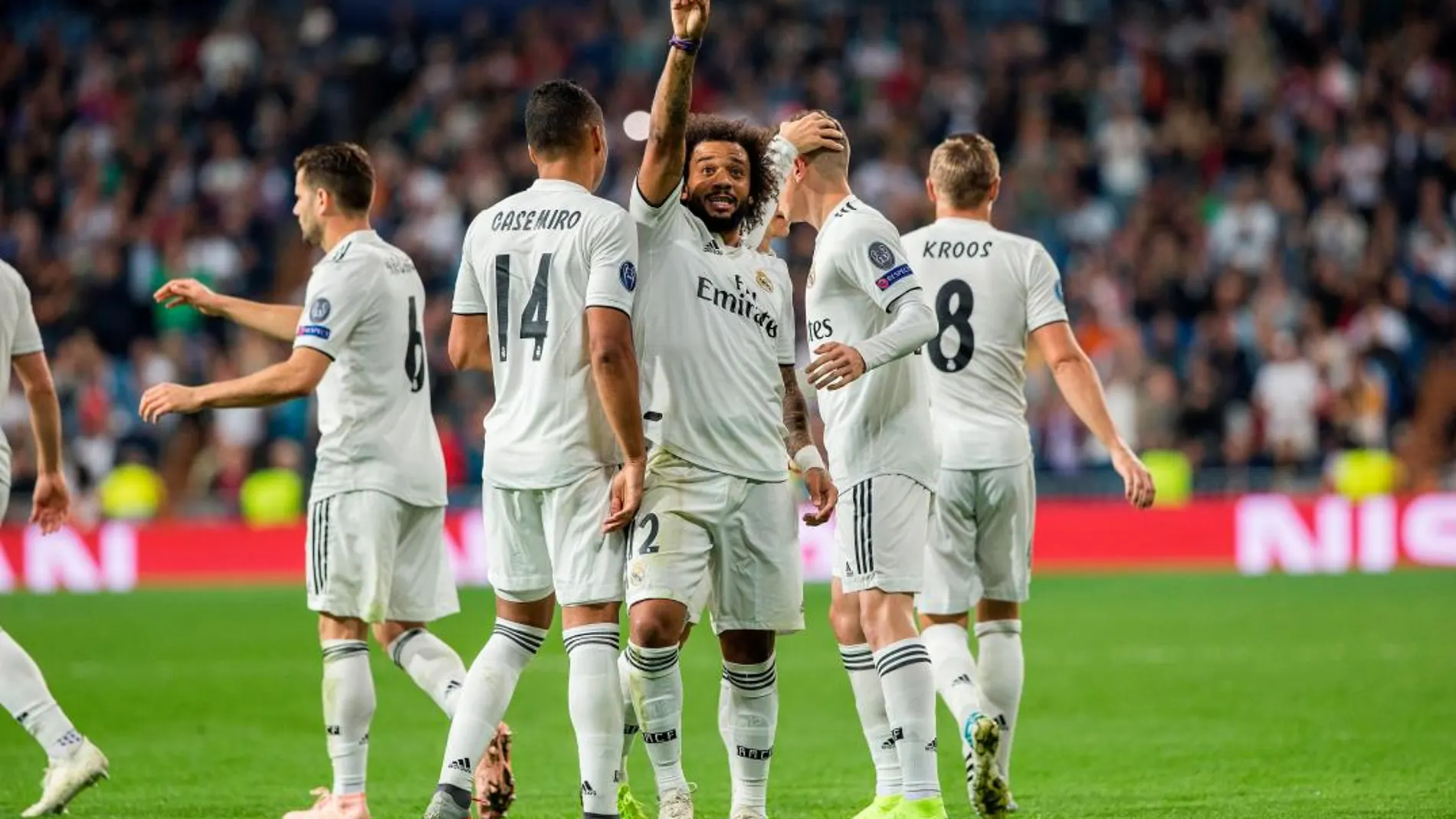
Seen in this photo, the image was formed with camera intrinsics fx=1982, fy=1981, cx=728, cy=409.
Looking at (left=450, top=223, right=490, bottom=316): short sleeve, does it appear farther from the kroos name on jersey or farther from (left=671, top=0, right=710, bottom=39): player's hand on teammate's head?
(left=671, top=0, right=710, bottom=39): player's hand on teammate's head

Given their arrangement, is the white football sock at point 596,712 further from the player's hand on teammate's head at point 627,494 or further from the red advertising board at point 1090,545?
the red advertising board at point 1090,545

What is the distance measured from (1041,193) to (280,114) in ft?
31.9

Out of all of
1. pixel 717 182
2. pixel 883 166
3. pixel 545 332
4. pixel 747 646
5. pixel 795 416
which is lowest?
pixel 747 646

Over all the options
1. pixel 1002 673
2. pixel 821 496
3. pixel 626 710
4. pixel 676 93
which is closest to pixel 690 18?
pixel 676 93

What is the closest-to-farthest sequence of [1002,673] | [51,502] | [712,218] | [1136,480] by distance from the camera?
[712,218] < [1136,480] < [1002,673] < [51,502]

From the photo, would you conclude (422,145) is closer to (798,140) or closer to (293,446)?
(293,446)

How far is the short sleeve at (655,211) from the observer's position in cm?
675

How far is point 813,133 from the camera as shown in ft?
24.7

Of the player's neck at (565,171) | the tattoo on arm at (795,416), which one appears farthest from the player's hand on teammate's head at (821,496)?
the player's neck at (565,171)

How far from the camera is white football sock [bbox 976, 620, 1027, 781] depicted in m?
8.20

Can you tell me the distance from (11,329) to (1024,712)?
19.3 ft

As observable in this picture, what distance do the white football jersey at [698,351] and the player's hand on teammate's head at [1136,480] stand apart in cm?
158

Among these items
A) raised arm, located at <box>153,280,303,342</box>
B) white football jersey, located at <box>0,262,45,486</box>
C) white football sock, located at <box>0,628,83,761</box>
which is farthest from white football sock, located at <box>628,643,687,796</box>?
white football jersey, located at <box>0,262,45,486</box>

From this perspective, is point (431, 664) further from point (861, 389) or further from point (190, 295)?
point (861, 389)
